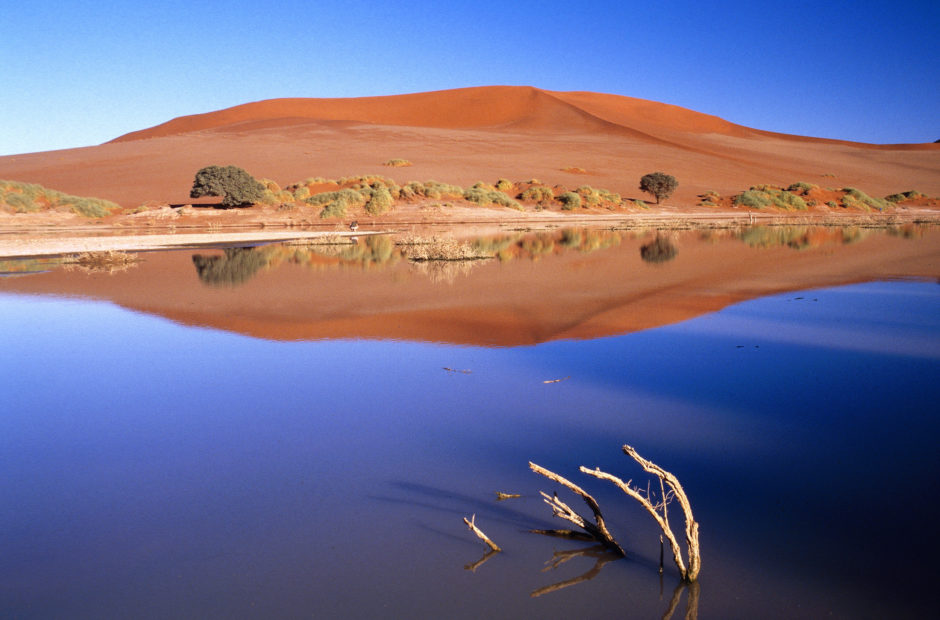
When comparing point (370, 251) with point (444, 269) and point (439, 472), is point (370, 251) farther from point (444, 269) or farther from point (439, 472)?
point (439, 472)

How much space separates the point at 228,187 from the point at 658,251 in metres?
26.1

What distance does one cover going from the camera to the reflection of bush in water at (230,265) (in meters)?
14.9

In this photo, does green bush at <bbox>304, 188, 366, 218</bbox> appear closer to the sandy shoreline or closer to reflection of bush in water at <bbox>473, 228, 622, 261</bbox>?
the sandy shoreline

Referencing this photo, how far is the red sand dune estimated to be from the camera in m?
56.3

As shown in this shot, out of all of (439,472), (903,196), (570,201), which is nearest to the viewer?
(439,472)

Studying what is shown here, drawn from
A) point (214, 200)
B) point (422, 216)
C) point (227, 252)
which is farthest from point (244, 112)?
point (227, 252)

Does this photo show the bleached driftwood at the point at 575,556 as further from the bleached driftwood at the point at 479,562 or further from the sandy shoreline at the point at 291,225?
the sandy shoreline at the point at 291,225

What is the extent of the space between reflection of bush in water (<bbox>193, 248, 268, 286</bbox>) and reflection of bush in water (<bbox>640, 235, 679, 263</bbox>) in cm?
1007

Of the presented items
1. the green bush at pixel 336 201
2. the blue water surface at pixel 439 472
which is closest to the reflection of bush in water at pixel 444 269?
the blue water surface at pixel 439 472

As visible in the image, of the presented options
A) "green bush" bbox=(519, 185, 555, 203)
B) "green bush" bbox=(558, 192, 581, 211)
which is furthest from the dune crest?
"green bush" bbox=(558, 192, 581, 211)

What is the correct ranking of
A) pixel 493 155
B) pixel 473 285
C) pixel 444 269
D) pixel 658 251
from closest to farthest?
1. pixel 473 285
2. pixel 444 269
3. pixel 658 251
4. pixel 493 155

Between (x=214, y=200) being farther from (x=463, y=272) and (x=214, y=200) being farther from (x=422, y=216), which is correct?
(x=463, y=272)

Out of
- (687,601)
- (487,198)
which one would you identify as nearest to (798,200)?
(487,198)

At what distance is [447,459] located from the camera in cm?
487
